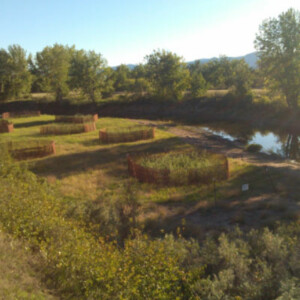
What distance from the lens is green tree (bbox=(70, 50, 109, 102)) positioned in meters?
55.8

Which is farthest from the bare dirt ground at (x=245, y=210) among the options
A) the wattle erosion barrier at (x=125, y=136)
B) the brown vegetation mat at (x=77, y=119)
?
Result: the brown vegetation mat at (x=77, y=119)

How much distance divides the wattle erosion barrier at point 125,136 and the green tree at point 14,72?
50392mm

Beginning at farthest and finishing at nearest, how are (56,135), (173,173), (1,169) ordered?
(56,135) → (173,173) → (1,169)

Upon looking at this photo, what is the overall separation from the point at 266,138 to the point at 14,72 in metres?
A: 61.3

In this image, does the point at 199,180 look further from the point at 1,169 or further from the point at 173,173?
the point at 1,169

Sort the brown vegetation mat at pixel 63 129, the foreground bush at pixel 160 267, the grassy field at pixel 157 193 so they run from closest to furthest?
the foreground bush at pixel 160 267 < the grassy field at pixel 157 193 < the brown vegetation mat at pixel 63 129

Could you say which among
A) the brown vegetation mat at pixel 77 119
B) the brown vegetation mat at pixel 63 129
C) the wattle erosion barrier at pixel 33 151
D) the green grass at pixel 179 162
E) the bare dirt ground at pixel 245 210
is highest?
the brown vegetation mat at pixel 77 119

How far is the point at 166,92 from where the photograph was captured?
5453 centimetres

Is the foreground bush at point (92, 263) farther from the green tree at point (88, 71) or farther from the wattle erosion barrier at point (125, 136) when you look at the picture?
the green tree at point (88, 71)

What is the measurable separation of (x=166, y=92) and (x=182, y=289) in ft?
166

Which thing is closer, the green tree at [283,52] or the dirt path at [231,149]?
the dirt path at [231,149]

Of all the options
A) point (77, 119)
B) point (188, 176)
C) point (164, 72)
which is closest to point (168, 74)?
point (164, 72)

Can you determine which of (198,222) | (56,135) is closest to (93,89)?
(56,135)

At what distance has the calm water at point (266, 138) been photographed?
85.3ft
